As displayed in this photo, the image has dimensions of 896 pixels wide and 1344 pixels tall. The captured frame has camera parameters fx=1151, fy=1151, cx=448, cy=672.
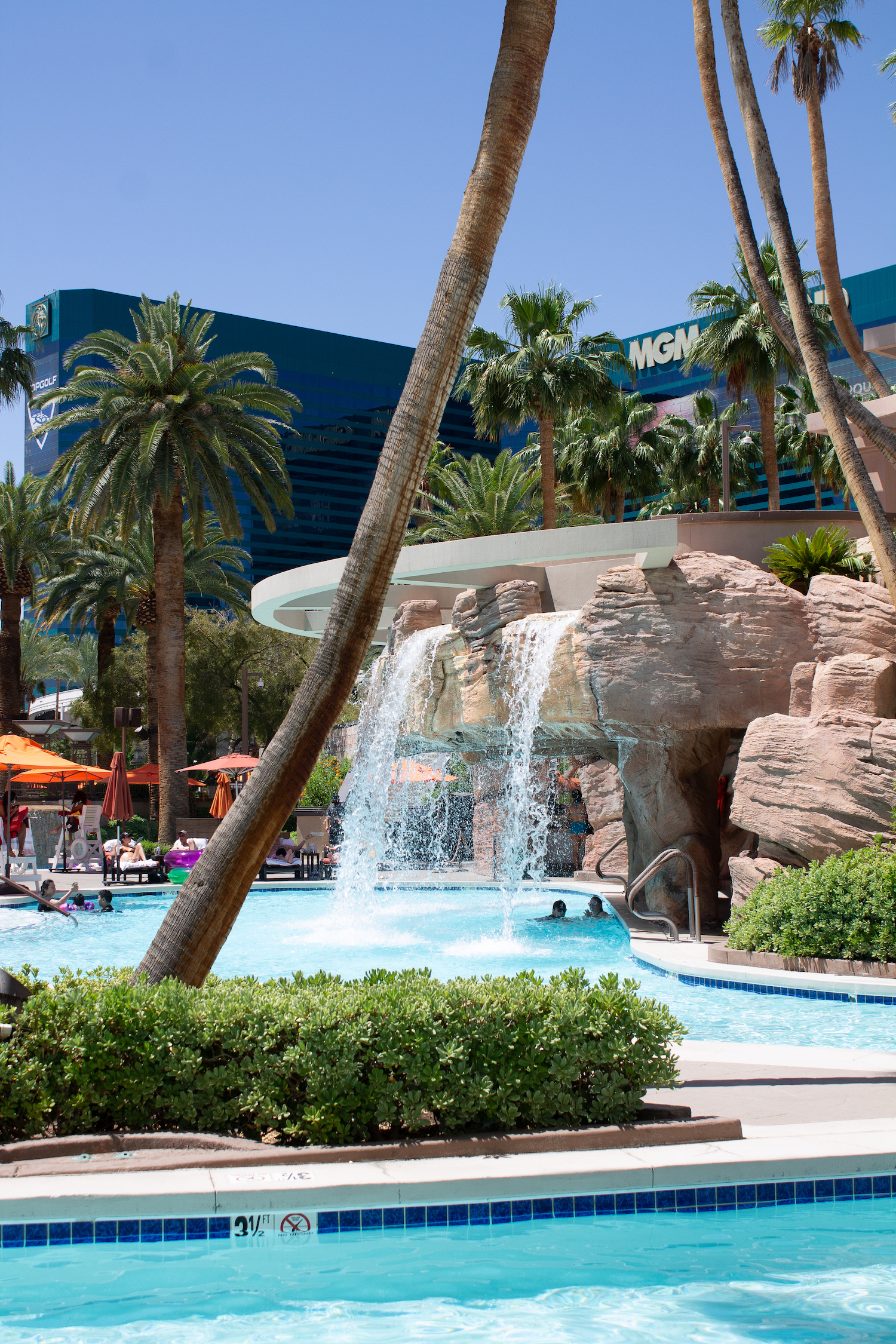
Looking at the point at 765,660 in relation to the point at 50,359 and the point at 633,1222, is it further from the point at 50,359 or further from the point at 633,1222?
the point at 50,359

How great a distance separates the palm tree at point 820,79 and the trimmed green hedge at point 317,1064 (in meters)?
16.4

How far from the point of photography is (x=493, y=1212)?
17.3 feet

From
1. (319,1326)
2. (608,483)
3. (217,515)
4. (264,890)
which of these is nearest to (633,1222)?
(319,1326)

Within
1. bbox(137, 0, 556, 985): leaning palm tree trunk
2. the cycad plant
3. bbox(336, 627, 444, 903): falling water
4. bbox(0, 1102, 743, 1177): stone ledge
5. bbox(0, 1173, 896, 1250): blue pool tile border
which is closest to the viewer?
bbox(0, 1173, 896, 1250): blue pool tile border

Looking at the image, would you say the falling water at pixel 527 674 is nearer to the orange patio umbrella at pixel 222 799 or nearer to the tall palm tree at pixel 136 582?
the orange patio umbrella at pixel 222 799

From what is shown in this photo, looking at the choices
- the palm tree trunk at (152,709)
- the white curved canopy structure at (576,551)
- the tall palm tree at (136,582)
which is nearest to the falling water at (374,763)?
the white curved canopy structure at (576,551)

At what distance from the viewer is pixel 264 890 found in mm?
26062

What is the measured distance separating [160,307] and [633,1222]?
29.8 metres

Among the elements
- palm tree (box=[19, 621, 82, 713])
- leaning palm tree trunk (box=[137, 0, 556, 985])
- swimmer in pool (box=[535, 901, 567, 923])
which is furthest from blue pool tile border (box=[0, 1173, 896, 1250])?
palm tree (box=[19, 621, 82, 713])

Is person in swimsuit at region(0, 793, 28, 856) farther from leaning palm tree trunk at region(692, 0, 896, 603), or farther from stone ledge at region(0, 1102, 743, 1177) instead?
stone ledge at region(0, 1102, 743, 1177)

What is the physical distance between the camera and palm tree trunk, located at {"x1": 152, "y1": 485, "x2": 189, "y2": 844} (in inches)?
1216

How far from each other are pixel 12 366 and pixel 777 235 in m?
28.3

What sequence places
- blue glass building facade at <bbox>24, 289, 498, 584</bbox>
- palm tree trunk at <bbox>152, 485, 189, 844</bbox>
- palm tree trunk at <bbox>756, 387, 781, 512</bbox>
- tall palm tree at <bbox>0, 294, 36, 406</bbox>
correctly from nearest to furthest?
palm tree trunk at <bbox>152, 485, 189, 844</bbox>, palm tree trunk at <bbox>756, 387, 781, 512</bbox>, tall palm tree at <bbox>0, 294, 36, 406</bbox>, blue glass building facade at <bbox>24, 289, 498, 584</bbox>

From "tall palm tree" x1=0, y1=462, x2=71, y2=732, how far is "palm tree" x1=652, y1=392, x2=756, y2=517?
22662 mm
